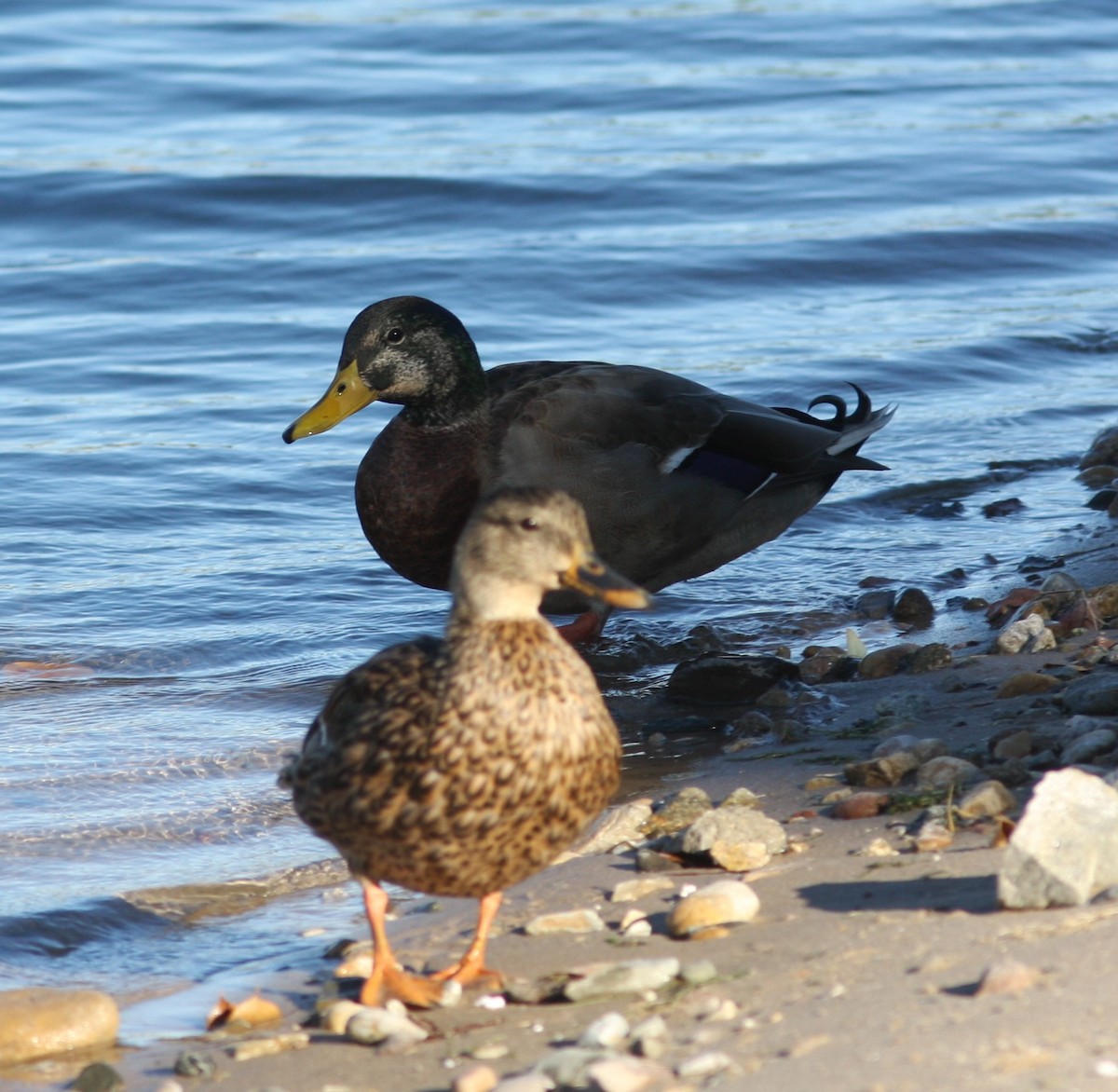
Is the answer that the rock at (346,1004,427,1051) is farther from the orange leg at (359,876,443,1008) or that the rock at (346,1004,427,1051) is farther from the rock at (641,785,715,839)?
the rock at (641,785,715,839)

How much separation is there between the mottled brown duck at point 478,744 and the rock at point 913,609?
3.28 m

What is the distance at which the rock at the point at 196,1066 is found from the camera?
10.7 feet

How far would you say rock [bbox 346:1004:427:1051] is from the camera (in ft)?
10.7

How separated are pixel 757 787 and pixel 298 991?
1351 mm

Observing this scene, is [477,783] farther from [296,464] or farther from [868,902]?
[296,464]

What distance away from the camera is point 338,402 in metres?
6.23

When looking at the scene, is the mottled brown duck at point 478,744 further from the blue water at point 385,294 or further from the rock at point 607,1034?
the blue water at point 385,294

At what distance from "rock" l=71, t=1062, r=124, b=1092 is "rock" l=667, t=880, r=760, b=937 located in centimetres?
108

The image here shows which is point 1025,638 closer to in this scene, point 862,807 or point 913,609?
point 913,609

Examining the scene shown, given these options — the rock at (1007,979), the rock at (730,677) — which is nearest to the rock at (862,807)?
the rock at (1007,979)

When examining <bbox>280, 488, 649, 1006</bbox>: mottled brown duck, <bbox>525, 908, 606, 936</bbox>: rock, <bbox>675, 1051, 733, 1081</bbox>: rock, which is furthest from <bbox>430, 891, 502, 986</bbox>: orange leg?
<bbox>675, 1051, 733, 1081</bbox>: rock

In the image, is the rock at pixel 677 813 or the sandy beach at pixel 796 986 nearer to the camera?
the sandy beach at pixel 796 986

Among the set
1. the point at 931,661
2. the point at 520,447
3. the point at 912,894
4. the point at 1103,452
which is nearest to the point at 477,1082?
the point at 912,894

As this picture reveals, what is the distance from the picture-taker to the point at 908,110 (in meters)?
15.5
